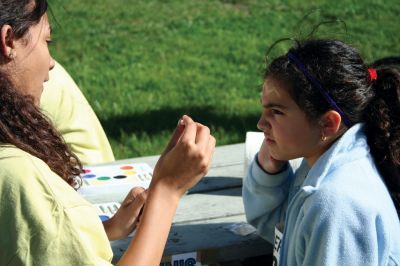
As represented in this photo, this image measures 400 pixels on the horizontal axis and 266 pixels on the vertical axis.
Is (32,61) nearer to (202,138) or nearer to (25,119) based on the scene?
(25,119)

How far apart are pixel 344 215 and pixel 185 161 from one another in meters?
0.47

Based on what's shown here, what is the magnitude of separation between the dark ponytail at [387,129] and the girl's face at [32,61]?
3.17 ft

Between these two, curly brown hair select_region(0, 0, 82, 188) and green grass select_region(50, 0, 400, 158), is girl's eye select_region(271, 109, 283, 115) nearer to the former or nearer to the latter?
curly brown hair select_region(0, 0, 82, 188)

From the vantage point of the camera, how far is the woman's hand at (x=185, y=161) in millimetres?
2006

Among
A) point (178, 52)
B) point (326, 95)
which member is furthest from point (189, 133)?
point (178, 52)

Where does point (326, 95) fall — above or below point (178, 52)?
above

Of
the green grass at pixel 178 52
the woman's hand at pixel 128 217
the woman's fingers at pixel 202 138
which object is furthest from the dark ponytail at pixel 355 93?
the green grass at pixel 178 52

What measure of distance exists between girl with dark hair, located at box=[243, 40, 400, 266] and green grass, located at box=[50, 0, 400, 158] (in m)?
2.08

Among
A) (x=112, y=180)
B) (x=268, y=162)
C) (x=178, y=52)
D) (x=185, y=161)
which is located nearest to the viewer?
(x=185, y=161)

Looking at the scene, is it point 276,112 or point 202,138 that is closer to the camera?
point 202,138

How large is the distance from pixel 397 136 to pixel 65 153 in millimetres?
977

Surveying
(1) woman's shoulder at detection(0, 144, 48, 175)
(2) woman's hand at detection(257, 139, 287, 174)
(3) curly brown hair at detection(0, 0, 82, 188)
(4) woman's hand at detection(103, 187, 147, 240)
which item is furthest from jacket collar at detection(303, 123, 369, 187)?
(1) woman's shoulder at detection(0, 144, 48, 175)

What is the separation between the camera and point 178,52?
283 inches

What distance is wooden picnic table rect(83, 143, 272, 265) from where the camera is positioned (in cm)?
255
